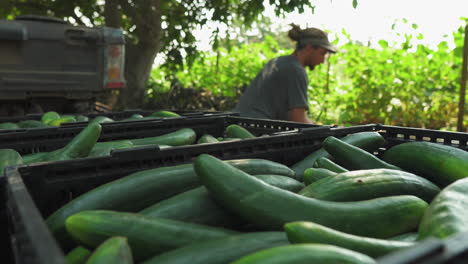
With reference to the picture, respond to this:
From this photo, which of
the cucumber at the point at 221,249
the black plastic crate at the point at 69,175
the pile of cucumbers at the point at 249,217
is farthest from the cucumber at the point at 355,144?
the cucumber at the point at 221,249

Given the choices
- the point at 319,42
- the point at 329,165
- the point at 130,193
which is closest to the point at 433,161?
the point at 329,165

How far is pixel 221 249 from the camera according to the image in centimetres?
82

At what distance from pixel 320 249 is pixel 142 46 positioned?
6948mm

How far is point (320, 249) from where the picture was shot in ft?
2.30

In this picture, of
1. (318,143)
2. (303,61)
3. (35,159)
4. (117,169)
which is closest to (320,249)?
(117,169)

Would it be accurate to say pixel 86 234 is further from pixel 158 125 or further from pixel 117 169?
pixel 158 125

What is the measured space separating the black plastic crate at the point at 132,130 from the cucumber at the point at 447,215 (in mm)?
1023

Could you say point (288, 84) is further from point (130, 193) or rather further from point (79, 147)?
point (130, 193)

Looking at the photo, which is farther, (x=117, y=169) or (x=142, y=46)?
(x=142, y=46)

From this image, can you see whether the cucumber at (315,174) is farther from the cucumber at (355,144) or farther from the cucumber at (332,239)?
the cucumber at (332,239)

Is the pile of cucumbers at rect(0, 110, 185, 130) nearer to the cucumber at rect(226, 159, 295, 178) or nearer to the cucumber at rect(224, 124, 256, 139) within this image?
the cucumber at rect(224, 124, 256, 139)

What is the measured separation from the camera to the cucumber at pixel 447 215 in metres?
0.86

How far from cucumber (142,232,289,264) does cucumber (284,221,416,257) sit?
72 mm

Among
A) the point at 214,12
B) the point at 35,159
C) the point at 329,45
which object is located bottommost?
the point at 35,159
